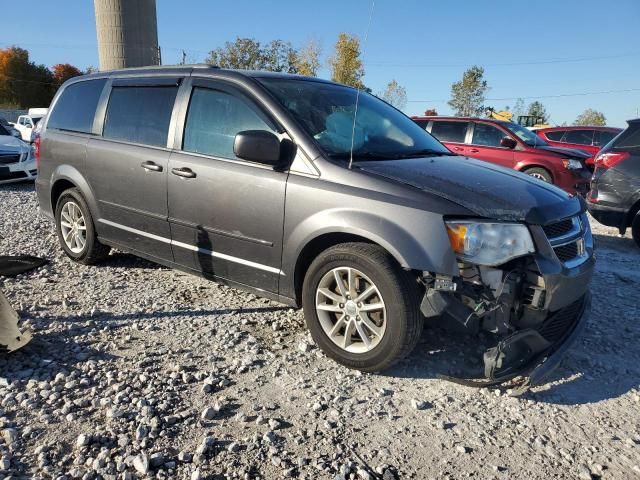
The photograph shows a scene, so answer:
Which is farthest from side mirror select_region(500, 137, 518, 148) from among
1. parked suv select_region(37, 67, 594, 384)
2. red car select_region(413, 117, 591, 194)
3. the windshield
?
parked suv select_region(37, 67, 594, 384)

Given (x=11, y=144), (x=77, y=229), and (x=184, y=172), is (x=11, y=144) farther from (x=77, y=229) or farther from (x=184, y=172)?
(x=184, y=172)

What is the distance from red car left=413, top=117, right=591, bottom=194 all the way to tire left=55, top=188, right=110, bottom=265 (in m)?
6.54

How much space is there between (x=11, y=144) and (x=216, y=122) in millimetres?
8833

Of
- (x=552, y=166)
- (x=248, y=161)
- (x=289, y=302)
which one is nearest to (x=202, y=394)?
(x=289, y=302)

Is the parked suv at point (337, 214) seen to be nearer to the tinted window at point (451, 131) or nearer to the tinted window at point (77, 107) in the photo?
the tinted window at point (77, 107)

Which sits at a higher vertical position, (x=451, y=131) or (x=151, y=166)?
(x=451, y=131)

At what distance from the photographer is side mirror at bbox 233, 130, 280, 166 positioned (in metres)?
3.20

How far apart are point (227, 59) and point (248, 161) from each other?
49254 millimetres

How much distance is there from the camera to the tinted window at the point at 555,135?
44.1ft

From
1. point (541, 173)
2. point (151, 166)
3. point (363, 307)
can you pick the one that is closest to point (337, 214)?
point (363, 307)

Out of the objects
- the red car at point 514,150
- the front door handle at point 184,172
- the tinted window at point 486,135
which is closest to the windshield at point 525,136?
the red car at point 514,150

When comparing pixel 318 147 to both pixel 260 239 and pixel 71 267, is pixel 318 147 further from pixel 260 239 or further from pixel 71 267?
pixel 71 267

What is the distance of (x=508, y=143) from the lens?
351 inches

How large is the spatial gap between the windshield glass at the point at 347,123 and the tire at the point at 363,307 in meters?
0.77
